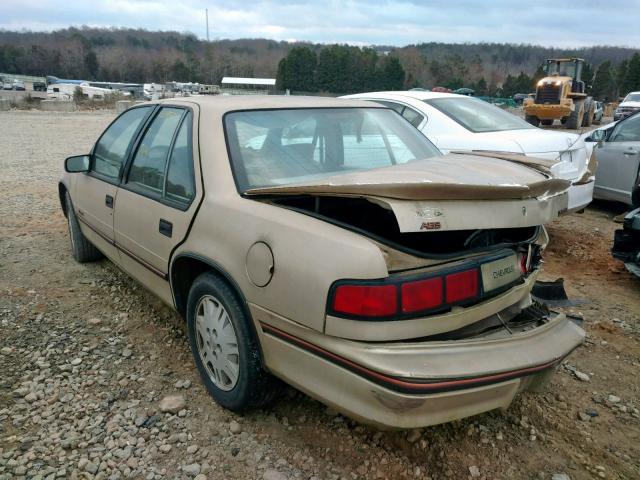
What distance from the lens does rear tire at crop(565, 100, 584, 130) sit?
21.8 meters

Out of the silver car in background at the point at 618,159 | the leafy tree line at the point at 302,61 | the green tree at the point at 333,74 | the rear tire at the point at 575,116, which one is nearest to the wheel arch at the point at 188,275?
the silver car in background at the point at 618,159

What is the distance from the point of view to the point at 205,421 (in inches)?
99.6

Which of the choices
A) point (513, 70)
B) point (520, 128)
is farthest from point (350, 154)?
point (513, 70)

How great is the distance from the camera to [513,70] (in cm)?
11531

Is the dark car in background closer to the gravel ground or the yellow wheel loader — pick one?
the gravel ground

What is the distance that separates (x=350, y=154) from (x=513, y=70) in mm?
126312

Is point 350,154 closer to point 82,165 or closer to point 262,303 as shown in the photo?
point 262,303

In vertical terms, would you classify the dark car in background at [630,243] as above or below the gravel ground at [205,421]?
above

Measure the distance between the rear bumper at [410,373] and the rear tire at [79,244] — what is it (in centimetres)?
301

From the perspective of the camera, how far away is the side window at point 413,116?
19.8 feet

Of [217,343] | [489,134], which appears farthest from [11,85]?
[217,343]

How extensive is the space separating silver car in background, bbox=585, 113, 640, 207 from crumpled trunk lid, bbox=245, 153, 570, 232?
492cm

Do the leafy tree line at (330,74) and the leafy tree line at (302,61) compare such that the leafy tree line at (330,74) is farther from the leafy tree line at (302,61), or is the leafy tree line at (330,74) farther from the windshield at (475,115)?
the windshield at (475,115)

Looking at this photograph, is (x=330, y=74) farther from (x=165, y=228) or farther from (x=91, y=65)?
(x=165, y=228)
